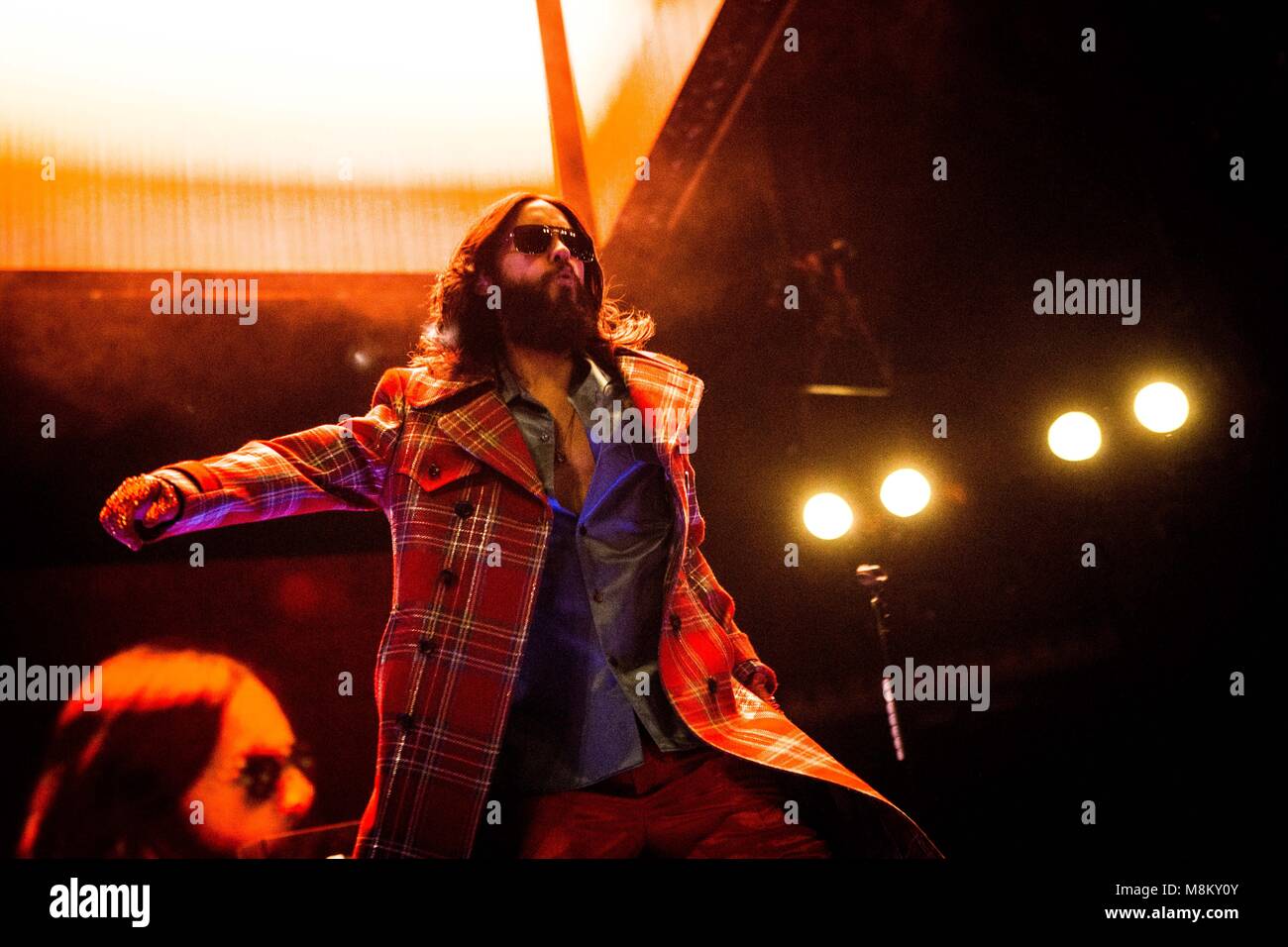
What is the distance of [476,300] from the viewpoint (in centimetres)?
317

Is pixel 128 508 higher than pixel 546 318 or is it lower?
lower

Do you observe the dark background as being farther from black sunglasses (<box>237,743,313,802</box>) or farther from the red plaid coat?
the red plaid coat

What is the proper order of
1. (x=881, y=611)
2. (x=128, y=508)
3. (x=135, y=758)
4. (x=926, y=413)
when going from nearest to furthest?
(x=128, y=508), (x=135, y=758), (x=881, y=611), (x=926, y=413)

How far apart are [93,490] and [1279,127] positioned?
507 centimetres

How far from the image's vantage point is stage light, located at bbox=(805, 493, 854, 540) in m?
4.28

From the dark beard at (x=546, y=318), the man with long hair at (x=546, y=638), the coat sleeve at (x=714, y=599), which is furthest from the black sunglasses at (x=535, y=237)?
the coat sleeve at (x=714, y=599)

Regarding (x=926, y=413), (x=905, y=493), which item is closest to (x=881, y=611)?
(x=905, y=493)

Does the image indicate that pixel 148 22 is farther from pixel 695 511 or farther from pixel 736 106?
pixel 695 511

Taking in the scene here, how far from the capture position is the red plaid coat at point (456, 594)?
2.19 m

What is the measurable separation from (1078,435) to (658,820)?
3.11 meters

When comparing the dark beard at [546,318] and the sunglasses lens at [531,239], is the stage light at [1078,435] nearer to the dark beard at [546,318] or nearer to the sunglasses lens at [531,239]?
the dark beard at [546,318]

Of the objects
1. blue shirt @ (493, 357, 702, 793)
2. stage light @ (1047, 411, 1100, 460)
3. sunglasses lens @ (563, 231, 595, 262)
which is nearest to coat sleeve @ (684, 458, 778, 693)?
blue shirt @ (493, 357, 702, 793)

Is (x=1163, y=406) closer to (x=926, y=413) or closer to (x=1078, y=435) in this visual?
(x=1078, y=435)

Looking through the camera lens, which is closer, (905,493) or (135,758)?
(135,758)
